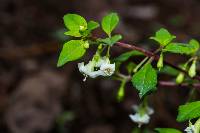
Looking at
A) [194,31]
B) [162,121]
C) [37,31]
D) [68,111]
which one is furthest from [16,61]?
[194,31]

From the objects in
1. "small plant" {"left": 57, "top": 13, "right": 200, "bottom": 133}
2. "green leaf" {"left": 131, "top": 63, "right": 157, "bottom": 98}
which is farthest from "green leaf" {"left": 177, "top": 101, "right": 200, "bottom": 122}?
"green leaf" {"left": 131, "top": 63, "right": 157, "bottom": 98}

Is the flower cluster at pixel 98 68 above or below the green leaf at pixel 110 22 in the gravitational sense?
below

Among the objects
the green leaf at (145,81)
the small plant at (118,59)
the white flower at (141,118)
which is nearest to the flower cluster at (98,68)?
the small plant at (118,59)

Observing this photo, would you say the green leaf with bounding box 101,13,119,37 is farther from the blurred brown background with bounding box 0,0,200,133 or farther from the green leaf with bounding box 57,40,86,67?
the blurred brown background with bounding box 0,0,200,133

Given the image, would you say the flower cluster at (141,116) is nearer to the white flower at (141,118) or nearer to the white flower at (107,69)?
the white flower at (141,118)

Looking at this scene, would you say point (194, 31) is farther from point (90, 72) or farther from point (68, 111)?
point (90, 72)

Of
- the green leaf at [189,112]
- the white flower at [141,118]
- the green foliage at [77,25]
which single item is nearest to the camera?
the green leaf at [189,112]
